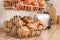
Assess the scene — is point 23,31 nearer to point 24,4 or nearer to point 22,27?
point 22,27

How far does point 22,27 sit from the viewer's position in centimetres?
67

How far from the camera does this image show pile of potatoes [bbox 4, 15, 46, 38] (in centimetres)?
67

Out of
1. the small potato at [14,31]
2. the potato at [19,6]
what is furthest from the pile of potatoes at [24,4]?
the small potato at [14,31]

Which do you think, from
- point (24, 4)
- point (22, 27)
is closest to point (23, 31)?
point (22, 27)

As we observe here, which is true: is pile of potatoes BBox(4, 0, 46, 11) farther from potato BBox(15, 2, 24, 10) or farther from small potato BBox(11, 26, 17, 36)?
small potato BBox(11, 26, 17, 36)

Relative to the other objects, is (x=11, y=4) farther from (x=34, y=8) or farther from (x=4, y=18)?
(x=4, y=18)

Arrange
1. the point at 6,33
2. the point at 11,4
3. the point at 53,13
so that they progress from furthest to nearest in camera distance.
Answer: the point at 53,13
the point at 6,33
the point at 11,4

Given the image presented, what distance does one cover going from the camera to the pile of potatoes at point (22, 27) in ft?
2.19

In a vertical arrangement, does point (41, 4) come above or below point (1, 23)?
above

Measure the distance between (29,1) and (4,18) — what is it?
24cm

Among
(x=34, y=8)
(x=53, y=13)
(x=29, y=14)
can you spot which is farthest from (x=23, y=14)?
(x=53, y=13)

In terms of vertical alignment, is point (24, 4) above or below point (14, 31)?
above

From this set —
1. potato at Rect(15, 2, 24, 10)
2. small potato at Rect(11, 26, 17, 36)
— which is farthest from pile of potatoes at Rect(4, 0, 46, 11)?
small potato at Rect(11, 26, 17, 36)

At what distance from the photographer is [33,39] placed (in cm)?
67
